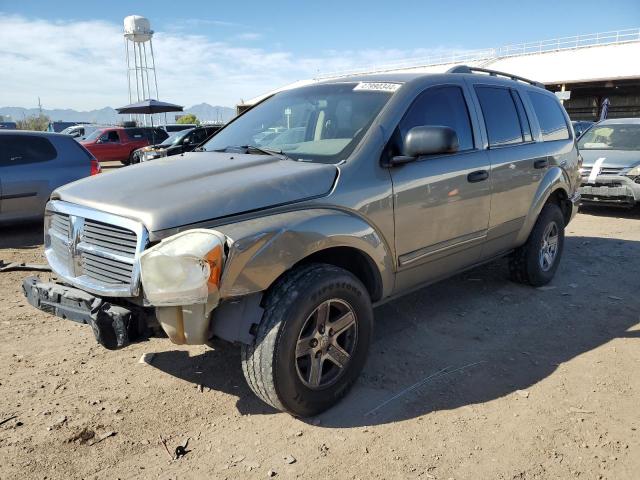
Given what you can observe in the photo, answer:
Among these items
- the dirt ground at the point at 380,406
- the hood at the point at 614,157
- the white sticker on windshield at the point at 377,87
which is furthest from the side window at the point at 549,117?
the hood at the point at 614,157

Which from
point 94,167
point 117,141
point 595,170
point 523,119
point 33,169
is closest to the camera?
point 523,119

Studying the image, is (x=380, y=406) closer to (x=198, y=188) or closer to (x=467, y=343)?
(x=467, y=343)

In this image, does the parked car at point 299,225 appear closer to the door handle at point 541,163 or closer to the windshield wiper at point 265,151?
the windshield wiper at point 265,151

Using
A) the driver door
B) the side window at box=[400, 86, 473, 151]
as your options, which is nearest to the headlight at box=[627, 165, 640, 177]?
the driver door

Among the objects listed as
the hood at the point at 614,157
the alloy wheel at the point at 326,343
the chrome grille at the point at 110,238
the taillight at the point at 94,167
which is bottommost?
the alloy wheel at the point at 326,343

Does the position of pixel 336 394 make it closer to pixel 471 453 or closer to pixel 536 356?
pixel 471 453

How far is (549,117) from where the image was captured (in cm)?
518

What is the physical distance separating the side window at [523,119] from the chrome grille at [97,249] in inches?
140

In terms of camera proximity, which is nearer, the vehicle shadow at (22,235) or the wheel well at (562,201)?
the wheel well at (562,201)

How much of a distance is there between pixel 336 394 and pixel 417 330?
1333 millimetres

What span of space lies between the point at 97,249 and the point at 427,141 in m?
1.99

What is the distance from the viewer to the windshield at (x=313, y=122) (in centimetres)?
338

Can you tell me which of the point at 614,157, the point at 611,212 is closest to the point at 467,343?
the point at 614,157

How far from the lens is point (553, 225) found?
205 inches
